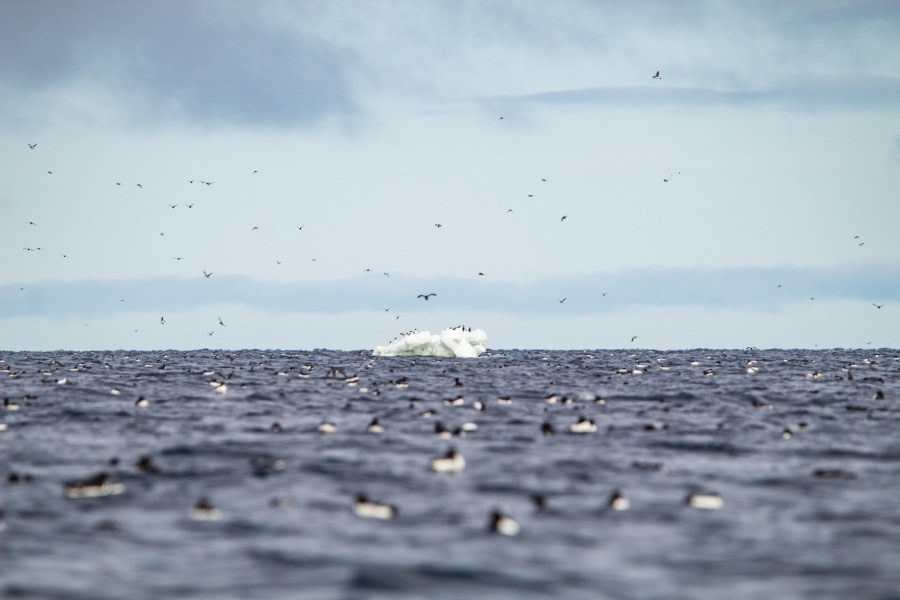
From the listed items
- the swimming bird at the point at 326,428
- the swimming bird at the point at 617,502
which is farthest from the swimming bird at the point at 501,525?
the swimming bird at the point at 326,428

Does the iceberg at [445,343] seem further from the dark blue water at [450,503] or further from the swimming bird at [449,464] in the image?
the swimming bird at [449,464]

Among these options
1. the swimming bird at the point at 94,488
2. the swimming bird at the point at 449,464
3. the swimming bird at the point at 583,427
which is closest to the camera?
the swimming bird at the point at 94,488

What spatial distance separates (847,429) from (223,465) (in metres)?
20.1

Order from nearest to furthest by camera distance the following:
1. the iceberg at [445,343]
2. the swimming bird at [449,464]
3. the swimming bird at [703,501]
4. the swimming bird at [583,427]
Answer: the swimming bird at [703,501]
the swimming bird at [449,464]
the swimming bird at [583,427]
the iceberg at [445,343]

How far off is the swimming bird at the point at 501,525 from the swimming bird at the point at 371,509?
2131 mm

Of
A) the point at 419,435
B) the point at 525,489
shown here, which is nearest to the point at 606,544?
the point at 525,489

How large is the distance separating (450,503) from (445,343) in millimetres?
76158

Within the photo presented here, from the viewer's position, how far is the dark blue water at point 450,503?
14195 millimetres

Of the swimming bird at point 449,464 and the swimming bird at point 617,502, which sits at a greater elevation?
the swimming bird at point 449,464

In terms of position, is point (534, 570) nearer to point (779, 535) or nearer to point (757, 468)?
point (779, 535)

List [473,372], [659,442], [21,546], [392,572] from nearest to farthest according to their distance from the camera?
[392,572]
[21,546]
[659,442]
[473,372]

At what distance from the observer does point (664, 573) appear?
14.5 meters

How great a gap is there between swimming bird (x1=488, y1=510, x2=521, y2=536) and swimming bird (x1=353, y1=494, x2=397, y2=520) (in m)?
2.13

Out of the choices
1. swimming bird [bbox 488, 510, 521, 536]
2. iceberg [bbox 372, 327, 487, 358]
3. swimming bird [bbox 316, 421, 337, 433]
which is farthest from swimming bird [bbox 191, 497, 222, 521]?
iceberg [bbox 372, 327, 487, 358]
